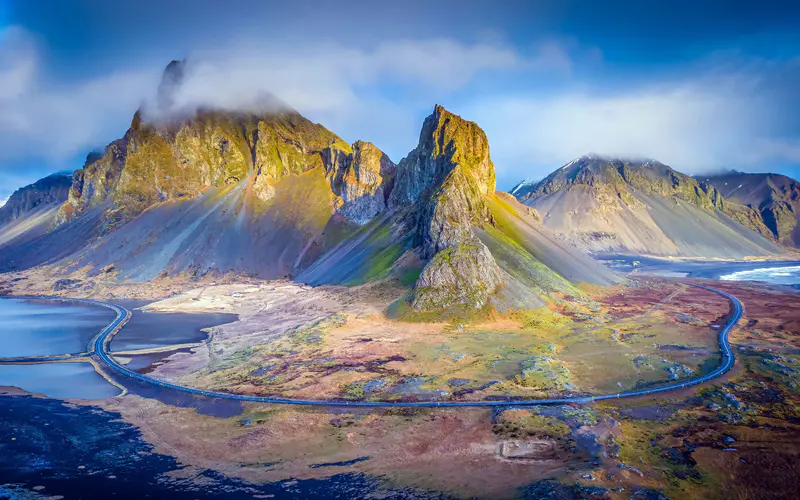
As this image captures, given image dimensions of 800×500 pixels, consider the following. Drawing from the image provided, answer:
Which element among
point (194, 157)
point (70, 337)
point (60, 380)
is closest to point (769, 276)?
point (60, 380)

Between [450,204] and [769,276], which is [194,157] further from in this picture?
[769,276]

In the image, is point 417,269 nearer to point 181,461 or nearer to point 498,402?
point 498,402

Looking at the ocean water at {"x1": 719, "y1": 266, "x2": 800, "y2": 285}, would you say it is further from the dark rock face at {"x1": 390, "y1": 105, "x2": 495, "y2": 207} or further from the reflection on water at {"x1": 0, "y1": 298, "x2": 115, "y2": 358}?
the reflection on water at {"x1": 0, "y1": 298, "x2": 115, "y2": 358}

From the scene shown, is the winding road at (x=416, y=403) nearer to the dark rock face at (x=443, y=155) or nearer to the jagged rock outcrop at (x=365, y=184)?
the dark rock face at (x=443, y=155)

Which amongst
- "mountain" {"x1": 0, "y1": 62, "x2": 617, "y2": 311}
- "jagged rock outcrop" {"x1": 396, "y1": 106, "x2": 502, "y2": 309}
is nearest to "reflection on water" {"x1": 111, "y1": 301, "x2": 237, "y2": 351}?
"mountain" {"x1": 0, "y1": 62, "x2": 617, "y2": 311}

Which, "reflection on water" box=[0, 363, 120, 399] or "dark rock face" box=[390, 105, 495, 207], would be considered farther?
"dark rock face" box=[390, 105, 495, 207]

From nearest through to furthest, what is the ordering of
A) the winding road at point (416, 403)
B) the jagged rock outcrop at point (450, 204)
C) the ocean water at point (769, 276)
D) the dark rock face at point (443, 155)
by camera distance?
the winding road at point (416, 403)
the jagged rock outcrop at point (450, 204)
the dark rock face at point (443, 155)
the ocean water at point (769, 276)

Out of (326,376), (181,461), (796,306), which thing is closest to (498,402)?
(326,376)

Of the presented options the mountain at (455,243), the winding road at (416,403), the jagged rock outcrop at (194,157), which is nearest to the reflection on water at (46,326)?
the winding road at (416,403)
